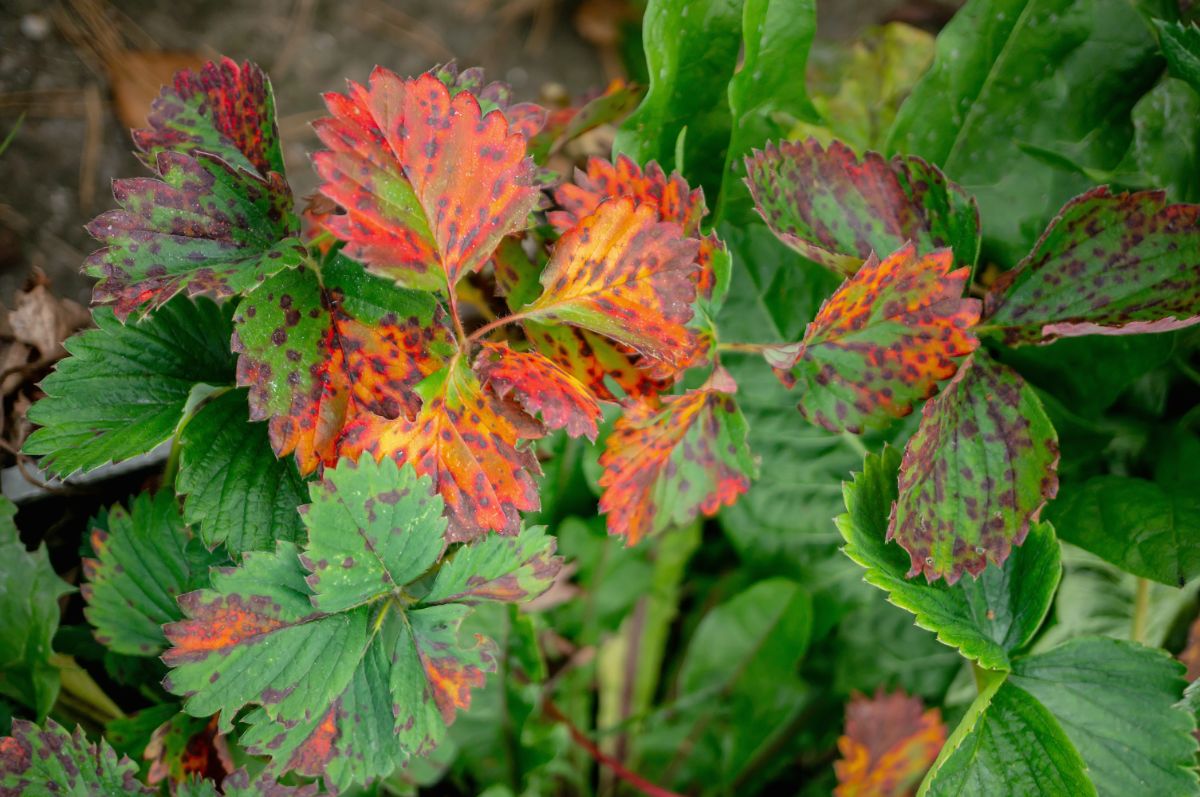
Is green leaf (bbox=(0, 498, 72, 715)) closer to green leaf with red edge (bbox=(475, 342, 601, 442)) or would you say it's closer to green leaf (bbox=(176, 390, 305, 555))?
green leaf (bbox=(176, 390, 305, 555))

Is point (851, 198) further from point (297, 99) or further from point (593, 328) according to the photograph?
point (297, 99)

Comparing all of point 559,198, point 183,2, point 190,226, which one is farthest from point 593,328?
point 183,2

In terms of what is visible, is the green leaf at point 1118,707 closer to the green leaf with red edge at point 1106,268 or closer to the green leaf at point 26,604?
the green leaf with red edge at point 1106,268

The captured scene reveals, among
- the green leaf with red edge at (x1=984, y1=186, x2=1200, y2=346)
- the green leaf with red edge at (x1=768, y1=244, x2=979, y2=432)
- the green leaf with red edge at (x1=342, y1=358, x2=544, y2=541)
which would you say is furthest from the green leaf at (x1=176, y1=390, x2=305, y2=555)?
the green leaf with red edge at (x1=984, y1=186, x2=1200, y2=346)

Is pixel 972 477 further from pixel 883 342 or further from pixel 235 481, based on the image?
pixel 235 481

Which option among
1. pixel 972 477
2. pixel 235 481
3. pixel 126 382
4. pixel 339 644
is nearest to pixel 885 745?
pixel 972 477

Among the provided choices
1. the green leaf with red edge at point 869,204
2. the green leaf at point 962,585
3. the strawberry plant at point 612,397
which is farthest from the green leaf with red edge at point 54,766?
the green leaf with red edge at point 869,204
